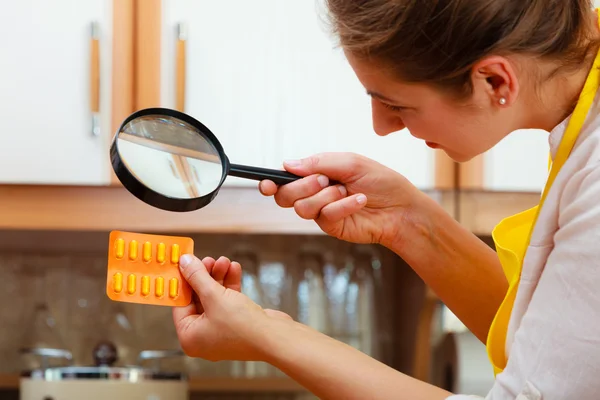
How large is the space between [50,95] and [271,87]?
383 millimetres

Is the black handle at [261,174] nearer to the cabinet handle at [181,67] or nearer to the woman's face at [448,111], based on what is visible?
the woman's face at [448,111]

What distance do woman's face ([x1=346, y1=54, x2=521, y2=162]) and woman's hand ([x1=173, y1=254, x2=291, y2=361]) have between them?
0.25 meters

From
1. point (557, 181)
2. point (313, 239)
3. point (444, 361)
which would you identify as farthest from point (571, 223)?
point (313, 239)

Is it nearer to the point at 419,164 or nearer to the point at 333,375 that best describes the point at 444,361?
the point at 419,164

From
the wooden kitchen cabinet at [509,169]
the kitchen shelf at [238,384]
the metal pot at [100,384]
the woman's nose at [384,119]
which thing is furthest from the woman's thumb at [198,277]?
the kitchen shelf at [238,384]

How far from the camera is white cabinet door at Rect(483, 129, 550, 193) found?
1.50 metres

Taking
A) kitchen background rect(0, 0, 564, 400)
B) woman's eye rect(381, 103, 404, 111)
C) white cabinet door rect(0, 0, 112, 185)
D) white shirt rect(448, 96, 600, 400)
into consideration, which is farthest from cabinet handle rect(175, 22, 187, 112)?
white shirt rect(448, 96, 600, 400)

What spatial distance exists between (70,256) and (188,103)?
0.57m

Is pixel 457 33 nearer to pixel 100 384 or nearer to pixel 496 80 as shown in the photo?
pixel 496 80

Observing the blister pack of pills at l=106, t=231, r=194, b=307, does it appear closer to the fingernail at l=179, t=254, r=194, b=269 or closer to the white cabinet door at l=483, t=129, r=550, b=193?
the fingernail at l=179, t=254, r=194, b=269

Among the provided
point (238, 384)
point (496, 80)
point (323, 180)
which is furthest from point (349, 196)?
point (238, 384)

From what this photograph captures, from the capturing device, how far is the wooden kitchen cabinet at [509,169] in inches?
59.1

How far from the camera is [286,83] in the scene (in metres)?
1.50

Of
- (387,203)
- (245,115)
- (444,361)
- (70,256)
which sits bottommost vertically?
(444,361)
